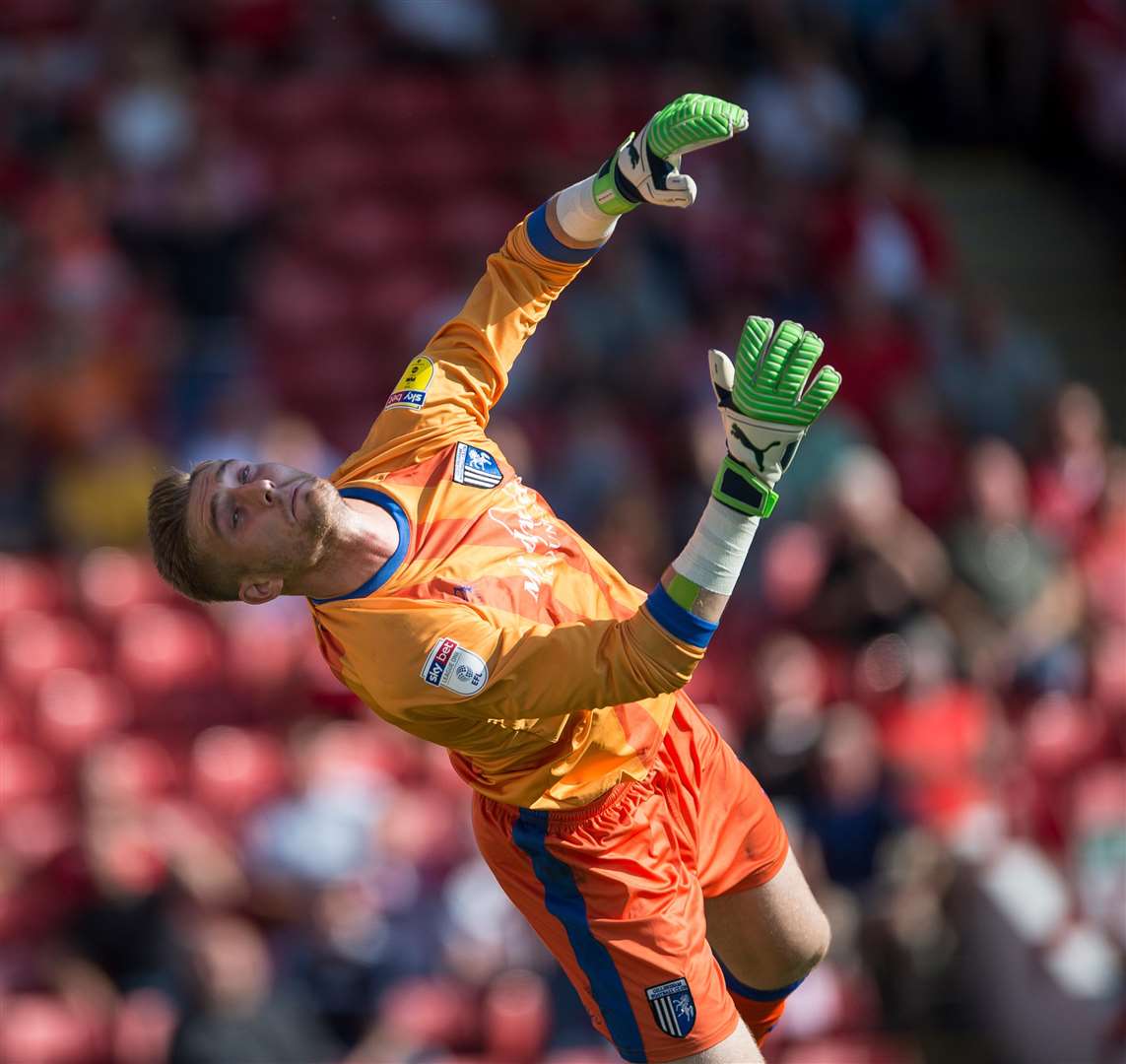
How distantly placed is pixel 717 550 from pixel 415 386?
1.03m

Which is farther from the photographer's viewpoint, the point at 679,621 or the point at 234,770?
the point at 234,770

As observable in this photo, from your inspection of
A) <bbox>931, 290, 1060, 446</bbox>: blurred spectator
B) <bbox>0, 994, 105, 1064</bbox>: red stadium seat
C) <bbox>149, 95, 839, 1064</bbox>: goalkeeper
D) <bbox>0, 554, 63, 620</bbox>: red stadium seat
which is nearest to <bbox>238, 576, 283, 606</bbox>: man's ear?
<bbox>149, 95, 839, 1064</bbox>: goalkeeper

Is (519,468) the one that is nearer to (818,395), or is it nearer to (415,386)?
(415,386)

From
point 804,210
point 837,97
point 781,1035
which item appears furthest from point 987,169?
point 781,1035

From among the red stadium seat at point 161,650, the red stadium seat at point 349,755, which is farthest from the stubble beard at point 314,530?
the red stadium seat at point 161,650

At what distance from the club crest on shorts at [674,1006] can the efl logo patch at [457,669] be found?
3.08 feet

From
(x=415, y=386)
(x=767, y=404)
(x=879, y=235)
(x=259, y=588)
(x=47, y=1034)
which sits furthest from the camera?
(x=879, y=235)

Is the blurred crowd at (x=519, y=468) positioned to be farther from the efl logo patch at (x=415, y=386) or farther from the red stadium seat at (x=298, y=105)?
the efl logo patch at (x=415, y=386)

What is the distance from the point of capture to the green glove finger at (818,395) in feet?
11.8

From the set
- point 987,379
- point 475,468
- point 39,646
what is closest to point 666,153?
point 475,468

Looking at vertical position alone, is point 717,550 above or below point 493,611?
above

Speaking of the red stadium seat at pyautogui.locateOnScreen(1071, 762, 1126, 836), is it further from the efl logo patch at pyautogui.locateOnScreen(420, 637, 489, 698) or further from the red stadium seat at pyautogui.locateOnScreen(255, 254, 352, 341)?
the efl logo patch at pyautogui.locateOnScreen(420, 637, 489, 698)

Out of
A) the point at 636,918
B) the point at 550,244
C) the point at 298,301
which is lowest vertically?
the point at 298,301

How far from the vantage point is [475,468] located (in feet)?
13.7
